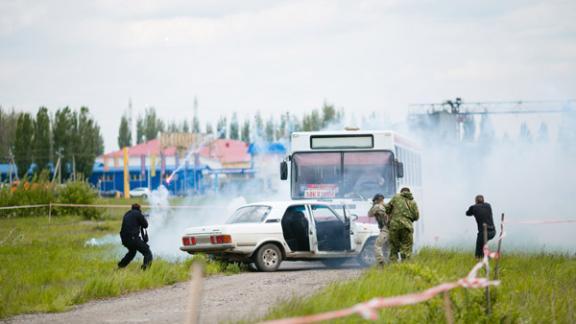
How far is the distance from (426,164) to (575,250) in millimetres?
16485

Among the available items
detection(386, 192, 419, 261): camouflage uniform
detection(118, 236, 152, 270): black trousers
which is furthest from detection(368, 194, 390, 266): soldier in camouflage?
detection(118, 236, 152, 270): black trousers

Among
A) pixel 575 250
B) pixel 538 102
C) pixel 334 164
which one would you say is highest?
pixel 538 102

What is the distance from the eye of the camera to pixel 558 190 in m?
44.7

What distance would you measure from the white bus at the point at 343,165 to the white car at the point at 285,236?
209cm

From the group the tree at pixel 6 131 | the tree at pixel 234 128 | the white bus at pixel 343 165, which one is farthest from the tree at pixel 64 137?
the white bus at pixel 343 165

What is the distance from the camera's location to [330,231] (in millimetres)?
20406

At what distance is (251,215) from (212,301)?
6.14 meters

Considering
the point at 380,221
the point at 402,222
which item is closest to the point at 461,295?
the point at 402,222

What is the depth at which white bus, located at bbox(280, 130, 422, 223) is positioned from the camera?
22.8 metres

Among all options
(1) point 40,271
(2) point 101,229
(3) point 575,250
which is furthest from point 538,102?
(1) point 40,271

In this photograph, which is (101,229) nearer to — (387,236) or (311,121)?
(387,236)

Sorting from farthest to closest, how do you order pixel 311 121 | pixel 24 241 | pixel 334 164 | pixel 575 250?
pixel 311 121 < pixel 24 241 < pixel 575 250 < pixel 334 164

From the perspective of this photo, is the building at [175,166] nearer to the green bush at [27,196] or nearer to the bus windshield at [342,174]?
the green bush at [27,196]

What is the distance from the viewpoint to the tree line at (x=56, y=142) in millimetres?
103312
